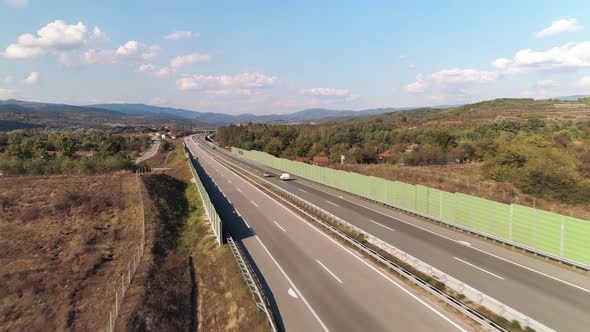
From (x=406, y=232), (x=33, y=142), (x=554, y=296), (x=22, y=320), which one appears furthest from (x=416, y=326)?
(x=33, y=142)

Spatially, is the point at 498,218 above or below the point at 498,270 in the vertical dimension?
above

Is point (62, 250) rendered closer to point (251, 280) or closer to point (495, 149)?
point (251, 280)

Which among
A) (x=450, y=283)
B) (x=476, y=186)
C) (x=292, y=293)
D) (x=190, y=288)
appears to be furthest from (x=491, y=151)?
(x=190, y=288)

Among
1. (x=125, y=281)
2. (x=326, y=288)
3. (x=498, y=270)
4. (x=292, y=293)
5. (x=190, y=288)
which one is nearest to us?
(x=292, y=293)

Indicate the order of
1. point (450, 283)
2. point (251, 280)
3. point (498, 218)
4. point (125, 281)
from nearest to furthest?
point (450, 283)
point (251, 280)
point (125, 281)
point (498, 218)

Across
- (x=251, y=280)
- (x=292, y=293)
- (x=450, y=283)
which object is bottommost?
(x=292, y=293)

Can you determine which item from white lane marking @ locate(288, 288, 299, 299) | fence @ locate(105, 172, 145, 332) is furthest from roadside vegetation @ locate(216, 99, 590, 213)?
fence @ locate(105, 172, 145, 332)
